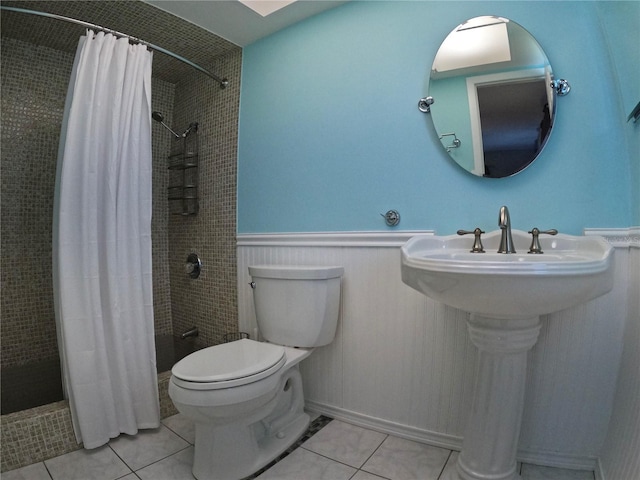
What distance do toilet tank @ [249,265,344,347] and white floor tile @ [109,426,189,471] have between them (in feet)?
1.89

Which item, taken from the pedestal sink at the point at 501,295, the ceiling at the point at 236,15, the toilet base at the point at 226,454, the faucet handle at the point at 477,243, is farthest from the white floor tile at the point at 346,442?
the ceiling at the point at 236,15

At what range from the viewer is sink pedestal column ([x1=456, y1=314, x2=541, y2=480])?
972mm

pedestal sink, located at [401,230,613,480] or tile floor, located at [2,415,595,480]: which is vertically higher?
pedestal sink, located at [401,230,613,480]

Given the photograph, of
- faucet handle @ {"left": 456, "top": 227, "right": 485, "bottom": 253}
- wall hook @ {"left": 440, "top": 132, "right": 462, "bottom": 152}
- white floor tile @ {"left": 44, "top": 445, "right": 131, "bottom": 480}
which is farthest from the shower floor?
wall hook @ {"left": 440, "top": 132, "right": 462, "bottom": 152}

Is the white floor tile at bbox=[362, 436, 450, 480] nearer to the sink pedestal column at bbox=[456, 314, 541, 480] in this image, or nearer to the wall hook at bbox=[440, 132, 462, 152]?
the sink pedestal column at bbox=[456, 314, 541, 480]

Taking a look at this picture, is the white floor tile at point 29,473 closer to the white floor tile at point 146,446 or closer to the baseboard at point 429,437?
the white floor tile at point 146,446

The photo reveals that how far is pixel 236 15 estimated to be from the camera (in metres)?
1.61

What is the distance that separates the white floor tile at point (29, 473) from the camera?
1.12 m

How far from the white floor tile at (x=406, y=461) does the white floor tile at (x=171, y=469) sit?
664 mm

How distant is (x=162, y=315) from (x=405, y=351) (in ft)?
5.87

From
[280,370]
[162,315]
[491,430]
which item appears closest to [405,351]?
[491,430]

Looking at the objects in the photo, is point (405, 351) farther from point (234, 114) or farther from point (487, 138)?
point (234, 114)

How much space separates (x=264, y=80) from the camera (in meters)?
1.77

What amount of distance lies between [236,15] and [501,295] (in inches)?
69.7
